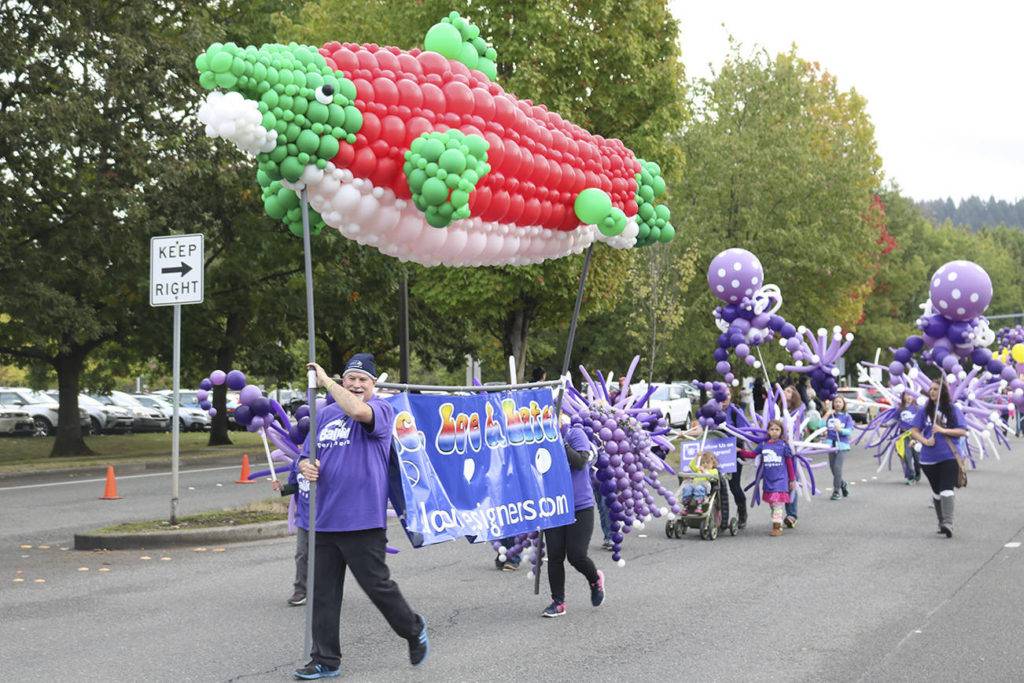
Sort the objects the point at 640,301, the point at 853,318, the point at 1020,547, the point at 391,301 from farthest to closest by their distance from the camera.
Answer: the point at 853,318 → the point at 640,301 → the point at 391,301 → the point at 1020,547

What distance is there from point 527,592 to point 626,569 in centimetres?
159

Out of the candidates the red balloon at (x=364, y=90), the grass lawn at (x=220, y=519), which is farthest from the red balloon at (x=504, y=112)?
the grass lawn at (x=220, y=519)

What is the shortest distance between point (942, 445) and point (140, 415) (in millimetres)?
34372

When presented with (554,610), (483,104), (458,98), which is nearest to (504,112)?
(483,104)

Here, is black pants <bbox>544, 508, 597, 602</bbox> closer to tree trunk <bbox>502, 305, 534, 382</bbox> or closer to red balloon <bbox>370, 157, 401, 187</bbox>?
red balloon <bbox>370, 157, 401, 187</bbox>

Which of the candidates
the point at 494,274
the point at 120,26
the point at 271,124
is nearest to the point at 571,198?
the point at 271,124

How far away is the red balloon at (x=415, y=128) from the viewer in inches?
292

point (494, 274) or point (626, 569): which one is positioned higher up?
point (494, 274)

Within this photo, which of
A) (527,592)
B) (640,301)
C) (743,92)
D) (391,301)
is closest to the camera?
(527,592)

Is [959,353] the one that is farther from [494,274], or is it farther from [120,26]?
[120,26]

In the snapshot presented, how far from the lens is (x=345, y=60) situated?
7293 millimetres

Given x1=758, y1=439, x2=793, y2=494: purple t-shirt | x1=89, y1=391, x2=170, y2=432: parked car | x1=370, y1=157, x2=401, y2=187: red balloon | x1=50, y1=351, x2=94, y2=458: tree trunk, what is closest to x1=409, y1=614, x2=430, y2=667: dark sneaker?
x1=370, y1=157, x2=401, y2=187: red balloon

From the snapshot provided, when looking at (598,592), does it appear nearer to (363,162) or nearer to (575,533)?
(575,533)

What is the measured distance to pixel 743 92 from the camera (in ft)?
140
